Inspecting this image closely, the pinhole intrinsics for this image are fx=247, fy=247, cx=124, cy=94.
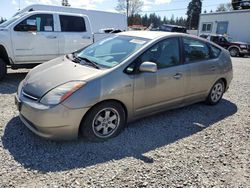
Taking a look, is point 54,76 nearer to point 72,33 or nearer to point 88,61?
point 88,61

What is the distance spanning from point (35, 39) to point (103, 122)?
4616 mm

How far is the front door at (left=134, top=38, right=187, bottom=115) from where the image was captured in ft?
12.7

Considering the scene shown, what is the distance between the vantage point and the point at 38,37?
7.15m

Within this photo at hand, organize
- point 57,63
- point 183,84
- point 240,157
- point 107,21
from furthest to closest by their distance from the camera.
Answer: point 107,21 < point 183,84 < point 57,63 < point 240,157

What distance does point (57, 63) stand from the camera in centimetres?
418

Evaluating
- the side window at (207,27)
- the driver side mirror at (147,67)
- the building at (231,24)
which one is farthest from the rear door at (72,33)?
the side window at (207,27)

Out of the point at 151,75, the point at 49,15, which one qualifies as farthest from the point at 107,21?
the point at 151,75

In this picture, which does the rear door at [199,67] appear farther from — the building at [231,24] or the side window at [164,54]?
the building at [231,24]

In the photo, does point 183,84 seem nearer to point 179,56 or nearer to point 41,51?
point 179,56

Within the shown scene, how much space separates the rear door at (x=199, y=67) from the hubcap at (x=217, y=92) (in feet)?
0.94

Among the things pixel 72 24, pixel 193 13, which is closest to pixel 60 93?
pixel 72 24

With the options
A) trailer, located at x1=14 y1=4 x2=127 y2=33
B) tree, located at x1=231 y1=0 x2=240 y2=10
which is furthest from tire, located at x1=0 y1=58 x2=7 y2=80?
tree, located at x1=231 y1=0 x2=240 y2=10

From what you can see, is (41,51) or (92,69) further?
(41,51)

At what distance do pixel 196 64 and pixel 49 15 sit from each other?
4.91m
